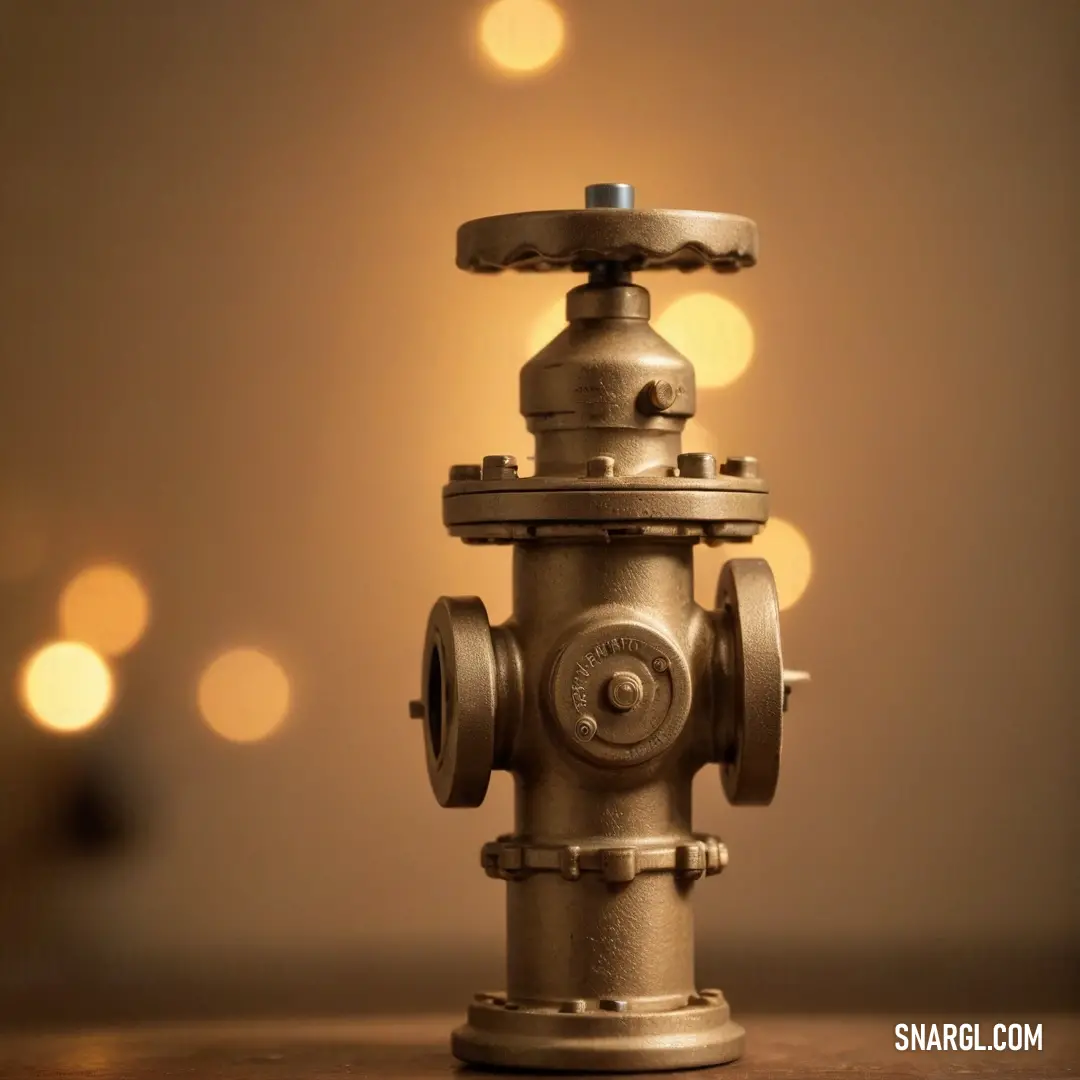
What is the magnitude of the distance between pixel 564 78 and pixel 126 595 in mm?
733

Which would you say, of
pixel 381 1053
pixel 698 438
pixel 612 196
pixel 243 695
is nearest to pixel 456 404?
pixel 698 438

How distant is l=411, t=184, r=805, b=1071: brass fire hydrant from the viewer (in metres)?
1.87

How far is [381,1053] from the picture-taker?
6.61 feet

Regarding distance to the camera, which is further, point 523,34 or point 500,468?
point 523,34

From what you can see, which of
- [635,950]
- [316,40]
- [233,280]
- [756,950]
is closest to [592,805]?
[635,950]

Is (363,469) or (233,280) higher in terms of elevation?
(233,280)

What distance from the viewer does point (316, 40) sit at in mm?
2404

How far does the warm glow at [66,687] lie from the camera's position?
2389 mm

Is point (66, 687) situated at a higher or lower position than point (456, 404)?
lower

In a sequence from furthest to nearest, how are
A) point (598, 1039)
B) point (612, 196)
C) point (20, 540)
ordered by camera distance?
1. point (20, 540)
2. point (612, 196)
3. point (598, 1039)

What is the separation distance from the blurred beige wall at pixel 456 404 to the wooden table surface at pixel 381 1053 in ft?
0.72

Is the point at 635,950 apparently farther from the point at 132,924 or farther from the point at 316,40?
the point at 316,40

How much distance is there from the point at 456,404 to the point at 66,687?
1.70 feet

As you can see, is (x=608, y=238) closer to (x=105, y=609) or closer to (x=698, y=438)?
(x=698, y=438)
